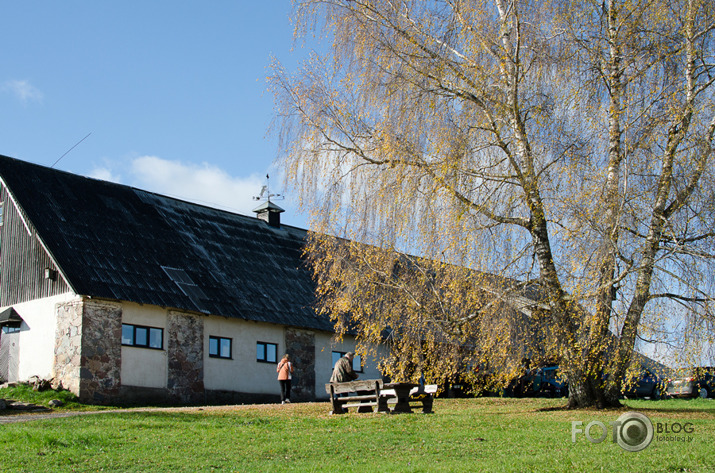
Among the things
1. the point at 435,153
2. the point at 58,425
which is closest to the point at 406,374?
the point at 435,153

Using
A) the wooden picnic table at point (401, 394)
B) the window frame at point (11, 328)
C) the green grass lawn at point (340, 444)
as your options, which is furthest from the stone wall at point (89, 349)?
the wooden picnic table at point (401, 394)

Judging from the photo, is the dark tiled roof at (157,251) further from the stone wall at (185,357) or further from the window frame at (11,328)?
the window frame at (11,328)

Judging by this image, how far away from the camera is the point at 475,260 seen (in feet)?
50.2

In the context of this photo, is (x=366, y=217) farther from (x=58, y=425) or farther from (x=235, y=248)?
(x=235, y=248)

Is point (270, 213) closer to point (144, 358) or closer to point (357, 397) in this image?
point (144, 358)

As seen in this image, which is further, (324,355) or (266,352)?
(324,355)

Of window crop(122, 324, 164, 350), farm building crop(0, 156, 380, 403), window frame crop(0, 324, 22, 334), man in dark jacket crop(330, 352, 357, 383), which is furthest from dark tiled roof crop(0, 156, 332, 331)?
man in dark jacket crop(330, 352, 357, 383)

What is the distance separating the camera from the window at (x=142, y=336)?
2164 cm

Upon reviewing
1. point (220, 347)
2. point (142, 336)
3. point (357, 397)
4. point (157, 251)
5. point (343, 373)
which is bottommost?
point (357, 397)

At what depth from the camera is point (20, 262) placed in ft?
75.6

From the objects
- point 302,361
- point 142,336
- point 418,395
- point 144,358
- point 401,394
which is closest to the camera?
point 401,394

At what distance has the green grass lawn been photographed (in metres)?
9.85

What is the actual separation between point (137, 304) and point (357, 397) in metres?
8.56

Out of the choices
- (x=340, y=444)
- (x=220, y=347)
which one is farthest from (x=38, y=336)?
(x=340, y=444)
